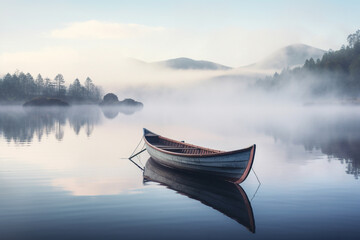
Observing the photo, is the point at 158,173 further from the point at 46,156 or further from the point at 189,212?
the point at 46,156

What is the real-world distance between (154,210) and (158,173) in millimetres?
9998

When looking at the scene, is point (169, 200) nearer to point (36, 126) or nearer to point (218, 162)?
point (218, 162)

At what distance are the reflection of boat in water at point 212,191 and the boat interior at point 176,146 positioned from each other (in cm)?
265

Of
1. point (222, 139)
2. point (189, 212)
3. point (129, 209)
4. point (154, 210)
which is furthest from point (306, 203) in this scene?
point (222, 139)

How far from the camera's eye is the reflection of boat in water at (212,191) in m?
Answer: 17.4

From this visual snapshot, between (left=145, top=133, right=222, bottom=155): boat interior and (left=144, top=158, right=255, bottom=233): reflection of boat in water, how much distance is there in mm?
2654

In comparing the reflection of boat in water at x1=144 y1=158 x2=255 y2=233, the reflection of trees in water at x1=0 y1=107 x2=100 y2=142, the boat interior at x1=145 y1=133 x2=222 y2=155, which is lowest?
the reflection of trees in water at x1=0 y1=107 x2=100 y2=142

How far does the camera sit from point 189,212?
17.2m

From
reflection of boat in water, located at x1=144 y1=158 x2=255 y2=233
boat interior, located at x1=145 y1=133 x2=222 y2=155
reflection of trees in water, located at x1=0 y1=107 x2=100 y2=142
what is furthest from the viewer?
reflection of trees in water, located at x1=0 y1=107 x2=100 y2=142

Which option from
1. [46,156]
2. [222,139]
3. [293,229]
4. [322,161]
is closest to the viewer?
[293,229]

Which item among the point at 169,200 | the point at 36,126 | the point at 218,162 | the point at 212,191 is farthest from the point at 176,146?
the point at 36,126

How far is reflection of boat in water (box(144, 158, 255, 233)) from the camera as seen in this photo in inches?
686

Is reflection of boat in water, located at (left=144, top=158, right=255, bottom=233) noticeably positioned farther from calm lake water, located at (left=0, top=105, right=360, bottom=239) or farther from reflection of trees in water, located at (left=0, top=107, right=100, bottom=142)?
reflection of trees in water, located at (left=0, top=107, right=100, bottom=142)

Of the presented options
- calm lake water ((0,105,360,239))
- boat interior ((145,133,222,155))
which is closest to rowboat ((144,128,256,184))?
boat interior ((145,133,222,155))
